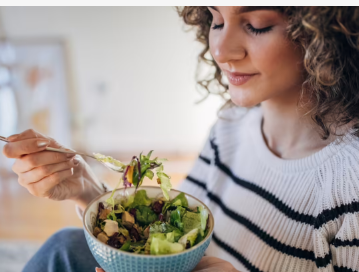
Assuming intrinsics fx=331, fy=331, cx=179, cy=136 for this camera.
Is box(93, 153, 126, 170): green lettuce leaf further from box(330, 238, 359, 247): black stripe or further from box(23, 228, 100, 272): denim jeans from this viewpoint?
box(330, 238, 359, 247): black stripe

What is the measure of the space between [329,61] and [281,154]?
320 millimetres

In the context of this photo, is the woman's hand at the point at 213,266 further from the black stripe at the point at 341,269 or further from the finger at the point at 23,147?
the finger at the point at 23,147

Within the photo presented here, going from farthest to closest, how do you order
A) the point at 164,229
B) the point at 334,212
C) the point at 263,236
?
the point at 263,236, the point at 334,212, the point at 164,229

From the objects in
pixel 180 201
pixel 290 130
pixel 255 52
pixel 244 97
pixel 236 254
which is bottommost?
pixel 236 254

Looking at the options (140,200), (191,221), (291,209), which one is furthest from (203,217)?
(291,209)

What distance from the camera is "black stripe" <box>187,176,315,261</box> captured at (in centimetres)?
80

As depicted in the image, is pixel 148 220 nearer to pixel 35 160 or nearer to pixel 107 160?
pixel 107 160

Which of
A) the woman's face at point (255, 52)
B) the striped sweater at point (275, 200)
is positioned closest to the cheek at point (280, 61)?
the woman's face at point (255, 52)

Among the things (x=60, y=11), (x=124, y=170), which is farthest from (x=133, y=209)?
(x=60, y=11)

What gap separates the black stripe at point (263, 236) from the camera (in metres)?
0.80

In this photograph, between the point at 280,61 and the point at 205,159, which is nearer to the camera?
the point at 280,61

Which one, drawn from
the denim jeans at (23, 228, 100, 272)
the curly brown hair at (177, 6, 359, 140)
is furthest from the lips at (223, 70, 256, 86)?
the denim jeans at (23, 228, 100, 272)

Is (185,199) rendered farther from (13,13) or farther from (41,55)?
(13,13)

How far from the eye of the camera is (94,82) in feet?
8.32
